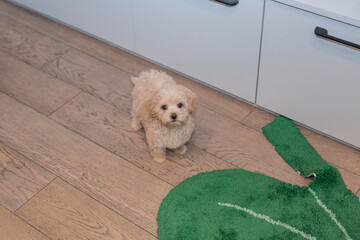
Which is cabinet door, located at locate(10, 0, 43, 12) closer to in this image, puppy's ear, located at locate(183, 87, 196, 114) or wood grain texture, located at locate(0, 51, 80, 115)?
wood grain texture, located at locate(0, 51, 80, 115)

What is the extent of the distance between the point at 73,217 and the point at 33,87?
877mm

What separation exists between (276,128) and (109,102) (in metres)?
0.85

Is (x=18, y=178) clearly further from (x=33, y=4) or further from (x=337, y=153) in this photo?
(x=337, y=153)

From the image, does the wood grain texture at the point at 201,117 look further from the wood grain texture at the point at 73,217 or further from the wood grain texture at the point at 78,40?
the wood grain texture at the point at 73,217

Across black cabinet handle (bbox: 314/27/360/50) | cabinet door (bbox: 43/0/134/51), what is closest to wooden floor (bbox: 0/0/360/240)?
cabinet door (bbox: 43/0/134/51)

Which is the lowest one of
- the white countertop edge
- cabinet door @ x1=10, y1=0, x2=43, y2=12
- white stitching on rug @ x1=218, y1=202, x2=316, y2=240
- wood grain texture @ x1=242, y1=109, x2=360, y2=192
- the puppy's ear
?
white stitching on rug @ x1=218, y1=202, x2=316, y2=240

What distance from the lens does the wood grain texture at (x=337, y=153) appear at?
81.2 inches

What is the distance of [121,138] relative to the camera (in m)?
2.25

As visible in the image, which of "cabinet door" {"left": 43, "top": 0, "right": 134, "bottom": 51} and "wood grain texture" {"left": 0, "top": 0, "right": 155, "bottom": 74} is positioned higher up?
"cabinet door" {"left": 43, "top": 0, "right": 134, "bottom": 51}

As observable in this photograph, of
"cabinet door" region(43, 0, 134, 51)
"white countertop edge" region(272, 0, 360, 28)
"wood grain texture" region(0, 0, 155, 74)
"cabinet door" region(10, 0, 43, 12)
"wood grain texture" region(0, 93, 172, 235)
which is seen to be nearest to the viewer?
"white countertop edge" region(272, 0, 360, 28)

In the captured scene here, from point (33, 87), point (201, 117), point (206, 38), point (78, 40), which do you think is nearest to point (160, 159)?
point (201, 117)

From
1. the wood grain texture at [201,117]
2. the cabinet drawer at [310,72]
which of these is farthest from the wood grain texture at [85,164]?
the cabinet drawer at [310,72]

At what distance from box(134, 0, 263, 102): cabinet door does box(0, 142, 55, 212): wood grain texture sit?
2.88ft

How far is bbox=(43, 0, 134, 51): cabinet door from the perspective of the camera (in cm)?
251
